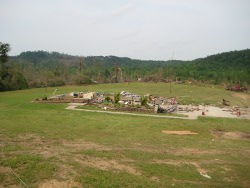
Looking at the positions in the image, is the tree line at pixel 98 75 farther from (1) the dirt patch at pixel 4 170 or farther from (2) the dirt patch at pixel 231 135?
(1) the dirt patch at pixel 4 170

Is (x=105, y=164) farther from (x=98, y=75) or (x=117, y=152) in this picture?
(x=98, y=75)

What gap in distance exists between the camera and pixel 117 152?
43.2 feet

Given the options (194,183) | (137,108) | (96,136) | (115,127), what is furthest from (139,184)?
(137,108)

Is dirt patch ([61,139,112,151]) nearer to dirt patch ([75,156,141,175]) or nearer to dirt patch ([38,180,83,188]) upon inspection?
dirt patch ([75,156,141,175])

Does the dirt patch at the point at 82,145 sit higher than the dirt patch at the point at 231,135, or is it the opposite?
the dirt patch at the point at 82,145

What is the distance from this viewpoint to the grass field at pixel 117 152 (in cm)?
1000

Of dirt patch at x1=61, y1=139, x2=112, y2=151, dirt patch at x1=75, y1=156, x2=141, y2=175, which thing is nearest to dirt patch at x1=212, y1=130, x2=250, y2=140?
dirt patch at x1=61, y1=139, x2=112, y2=151

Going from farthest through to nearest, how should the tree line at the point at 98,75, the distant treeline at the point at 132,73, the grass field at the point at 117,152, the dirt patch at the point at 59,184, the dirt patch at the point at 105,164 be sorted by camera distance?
the distant treeline at the point at 132,73
the tree line at the point at 98,75
the dirt patch at the point at 105,164
the grass field at the point at 117,152
the dirt patch at the point at 59,184

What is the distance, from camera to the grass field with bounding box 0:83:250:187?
10000mm

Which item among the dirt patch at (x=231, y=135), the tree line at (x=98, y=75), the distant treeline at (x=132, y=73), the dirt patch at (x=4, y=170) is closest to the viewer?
the dirt patch at (x=4, y=170)

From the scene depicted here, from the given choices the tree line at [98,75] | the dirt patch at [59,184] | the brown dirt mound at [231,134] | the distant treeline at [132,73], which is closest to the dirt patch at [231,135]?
the brown dirt mound at [231,134]

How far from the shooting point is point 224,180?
433 inches

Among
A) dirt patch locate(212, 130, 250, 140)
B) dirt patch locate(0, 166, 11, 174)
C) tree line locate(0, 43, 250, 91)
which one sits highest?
tree line locate(0, 43, 250, 91)

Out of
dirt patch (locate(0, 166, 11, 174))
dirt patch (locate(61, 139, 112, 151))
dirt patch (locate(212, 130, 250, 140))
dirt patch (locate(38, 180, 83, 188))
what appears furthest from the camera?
dirt patch (locate(212, 130, 250, 140))
